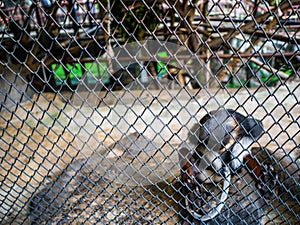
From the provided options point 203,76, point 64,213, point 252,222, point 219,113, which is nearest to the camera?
point 252,222

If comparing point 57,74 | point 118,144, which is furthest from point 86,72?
point 57,74

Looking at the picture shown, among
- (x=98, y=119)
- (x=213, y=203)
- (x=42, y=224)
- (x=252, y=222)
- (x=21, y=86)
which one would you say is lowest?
(x=21, y=86)

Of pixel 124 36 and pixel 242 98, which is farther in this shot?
pixel 124 36

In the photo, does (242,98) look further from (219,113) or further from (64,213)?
(64,213)

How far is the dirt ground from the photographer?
1163 millimetres

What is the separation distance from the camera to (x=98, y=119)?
10.0 feet

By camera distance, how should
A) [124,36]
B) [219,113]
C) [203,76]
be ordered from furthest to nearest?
1. [203,76]
2. [124,36]
3. [219,113]

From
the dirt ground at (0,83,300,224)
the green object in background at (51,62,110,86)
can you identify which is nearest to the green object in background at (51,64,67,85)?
the green object in background at (51,62,110,86)

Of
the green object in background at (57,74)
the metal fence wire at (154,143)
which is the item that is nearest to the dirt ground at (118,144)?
the metal fence wire at (154,143)

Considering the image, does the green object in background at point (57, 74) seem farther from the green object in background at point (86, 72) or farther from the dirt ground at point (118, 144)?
the dirt ground at point (118, 144)

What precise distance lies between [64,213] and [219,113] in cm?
119

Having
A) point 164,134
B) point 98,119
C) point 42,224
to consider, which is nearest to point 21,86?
point 98,119

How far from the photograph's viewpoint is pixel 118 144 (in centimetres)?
179

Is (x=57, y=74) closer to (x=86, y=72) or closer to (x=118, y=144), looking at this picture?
(x=118, y=144)
